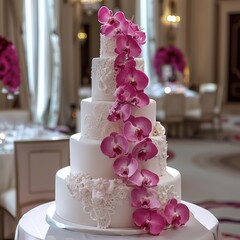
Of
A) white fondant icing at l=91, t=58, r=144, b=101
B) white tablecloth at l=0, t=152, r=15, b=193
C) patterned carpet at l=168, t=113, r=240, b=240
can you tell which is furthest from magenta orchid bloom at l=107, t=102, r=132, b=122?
patterned carpet at l=168, t=113, r=240, b=240

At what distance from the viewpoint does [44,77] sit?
8.41 m

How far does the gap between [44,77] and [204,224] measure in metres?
6.36

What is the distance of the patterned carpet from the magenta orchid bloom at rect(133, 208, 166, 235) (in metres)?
2.14

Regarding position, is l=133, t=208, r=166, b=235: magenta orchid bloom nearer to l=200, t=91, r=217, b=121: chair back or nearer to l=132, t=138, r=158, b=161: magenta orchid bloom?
l=132, t=138, r=158, b=161: magenta orchid bloom

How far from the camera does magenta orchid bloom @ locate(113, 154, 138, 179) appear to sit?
2201mm

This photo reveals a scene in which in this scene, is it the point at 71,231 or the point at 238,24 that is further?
the point at 238,24

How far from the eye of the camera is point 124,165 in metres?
2.21

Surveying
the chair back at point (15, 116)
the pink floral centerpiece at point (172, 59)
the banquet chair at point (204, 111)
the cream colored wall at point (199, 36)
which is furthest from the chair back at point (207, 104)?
the cream colored wall at point (199, 36)

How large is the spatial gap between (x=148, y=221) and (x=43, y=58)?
6508mm

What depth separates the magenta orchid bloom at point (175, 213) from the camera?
2.28 meters

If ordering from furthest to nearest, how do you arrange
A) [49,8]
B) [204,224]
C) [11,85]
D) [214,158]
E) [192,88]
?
[192,88] < [49,8] < [214,158] < [11,85] < [204,224]

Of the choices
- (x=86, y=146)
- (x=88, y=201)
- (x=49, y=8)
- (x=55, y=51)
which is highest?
(x=49, y=8)

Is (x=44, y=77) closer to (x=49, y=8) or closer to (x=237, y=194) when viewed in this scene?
(x=49, y=8)

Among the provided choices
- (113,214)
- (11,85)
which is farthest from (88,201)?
(11,85)
